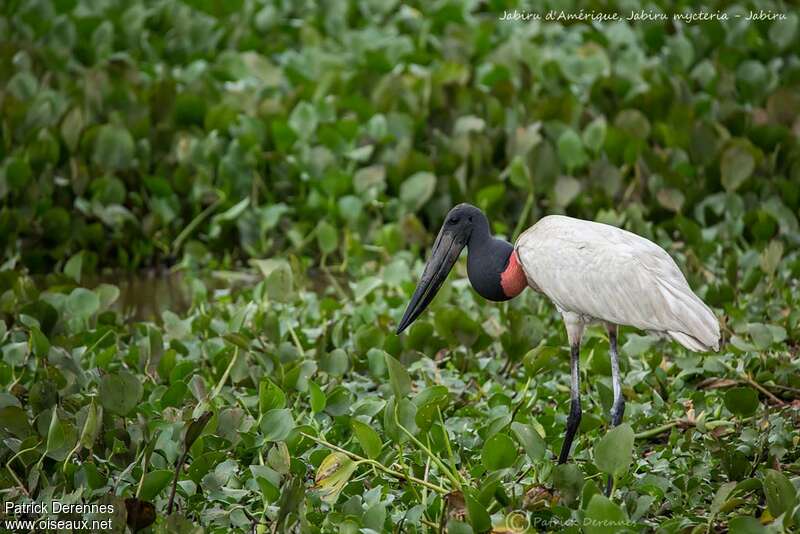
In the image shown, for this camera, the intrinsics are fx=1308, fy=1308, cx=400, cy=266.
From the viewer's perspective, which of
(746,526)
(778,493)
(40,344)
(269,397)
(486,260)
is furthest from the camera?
(40,344)

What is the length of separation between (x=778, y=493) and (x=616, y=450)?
1.65ft

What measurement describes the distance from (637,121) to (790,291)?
82.6 inches

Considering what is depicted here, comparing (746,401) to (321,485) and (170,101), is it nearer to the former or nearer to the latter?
(321,485)

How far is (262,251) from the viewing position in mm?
7859

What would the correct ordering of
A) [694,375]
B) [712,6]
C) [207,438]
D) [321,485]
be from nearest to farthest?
[321,485]
[207,438]
[694,375]
[712,6]

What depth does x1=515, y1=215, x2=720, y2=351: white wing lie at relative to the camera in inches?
178

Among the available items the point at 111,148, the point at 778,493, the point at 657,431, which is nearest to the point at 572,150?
the point at 111,148

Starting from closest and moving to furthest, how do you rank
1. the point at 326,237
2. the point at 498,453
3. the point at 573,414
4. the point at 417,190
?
the point at 498,453 < the point at 573,414 < the point at 326,237 < the point at 417,190

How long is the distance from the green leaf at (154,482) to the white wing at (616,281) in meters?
1.53

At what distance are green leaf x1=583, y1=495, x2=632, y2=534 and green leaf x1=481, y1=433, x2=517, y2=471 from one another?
1.54 feet

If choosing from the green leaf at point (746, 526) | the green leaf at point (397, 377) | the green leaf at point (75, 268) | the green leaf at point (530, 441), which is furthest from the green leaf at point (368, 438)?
the green leaf at point (75, 268)

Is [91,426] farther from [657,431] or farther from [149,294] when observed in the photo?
[149,294]

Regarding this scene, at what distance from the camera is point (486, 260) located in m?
5.02

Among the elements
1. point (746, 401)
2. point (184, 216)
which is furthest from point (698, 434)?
point (184, 216)
